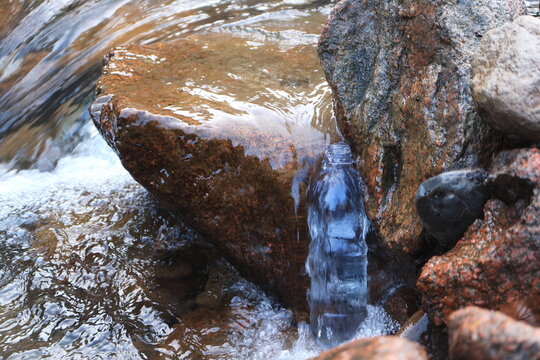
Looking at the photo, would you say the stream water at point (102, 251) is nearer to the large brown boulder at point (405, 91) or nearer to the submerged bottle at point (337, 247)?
the submerged bottle at point (337, 247)

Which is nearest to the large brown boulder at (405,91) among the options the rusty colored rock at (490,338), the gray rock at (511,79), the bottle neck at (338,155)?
the bottle neck at (338,155)

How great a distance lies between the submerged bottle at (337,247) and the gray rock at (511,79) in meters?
1.13

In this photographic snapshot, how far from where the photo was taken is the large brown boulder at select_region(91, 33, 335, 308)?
142 inches

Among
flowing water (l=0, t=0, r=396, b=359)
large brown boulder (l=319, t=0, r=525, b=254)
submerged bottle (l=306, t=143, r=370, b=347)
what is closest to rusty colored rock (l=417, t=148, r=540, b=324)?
large brown boulder (l=319, t=0, r=525, b=254)

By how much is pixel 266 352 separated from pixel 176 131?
1511 millimetres

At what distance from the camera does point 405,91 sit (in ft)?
10.7

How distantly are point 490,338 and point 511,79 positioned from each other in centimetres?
128

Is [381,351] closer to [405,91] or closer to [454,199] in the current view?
[454,199]

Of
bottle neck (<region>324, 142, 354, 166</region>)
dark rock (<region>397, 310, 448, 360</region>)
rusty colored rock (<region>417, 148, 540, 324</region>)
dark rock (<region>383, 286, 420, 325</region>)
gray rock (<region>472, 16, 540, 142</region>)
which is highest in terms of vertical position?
gray rock (<region>472, 16, 540, 142</region>)

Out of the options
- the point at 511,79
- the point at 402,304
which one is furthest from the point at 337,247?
the point at 511,79

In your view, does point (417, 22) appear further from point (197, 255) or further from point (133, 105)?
point (197, 255)

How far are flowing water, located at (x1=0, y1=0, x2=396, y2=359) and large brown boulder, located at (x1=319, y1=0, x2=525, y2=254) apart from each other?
1.75 feet

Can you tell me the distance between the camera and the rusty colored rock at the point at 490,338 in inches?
60.4

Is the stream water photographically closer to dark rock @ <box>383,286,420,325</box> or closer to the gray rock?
dark rock @ <box>383,286,420,325</box>
